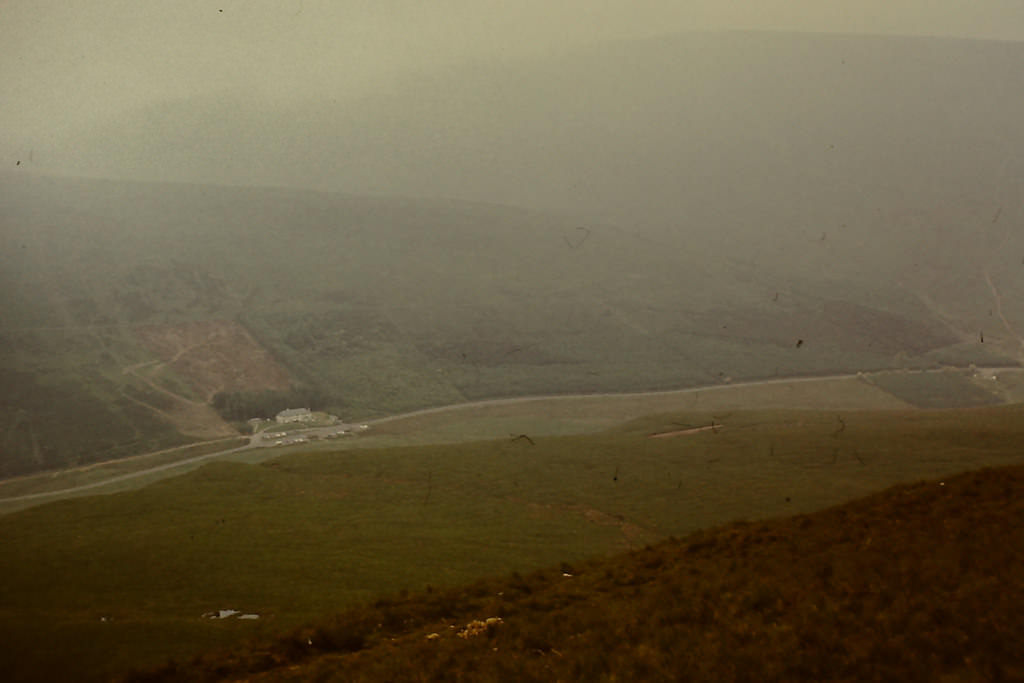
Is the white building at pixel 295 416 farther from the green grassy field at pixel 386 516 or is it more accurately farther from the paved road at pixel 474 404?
the green grassy field at pixel 386 516

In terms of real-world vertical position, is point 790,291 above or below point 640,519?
above

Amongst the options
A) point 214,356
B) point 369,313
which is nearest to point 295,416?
point 214,356

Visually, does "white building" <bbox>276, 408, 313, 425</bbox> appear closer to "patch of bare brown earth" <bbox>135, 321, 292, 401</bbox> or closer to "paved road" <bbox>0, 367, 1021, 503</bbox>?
"paved road" <bbox>0, 367, 1021, 503</bbox>

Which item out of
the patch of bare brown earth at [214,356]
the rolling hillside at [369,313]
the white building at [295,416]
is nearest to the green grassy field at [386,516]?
the white building at [295,416]

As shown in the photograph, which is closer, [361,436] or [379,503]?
[379,503]

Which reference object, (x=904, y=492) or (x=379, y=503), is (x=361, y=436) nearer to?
(x=379, y=503)

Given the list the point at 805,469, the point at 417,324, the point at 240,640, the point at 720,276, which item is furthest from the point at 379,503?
the point at 720,276
